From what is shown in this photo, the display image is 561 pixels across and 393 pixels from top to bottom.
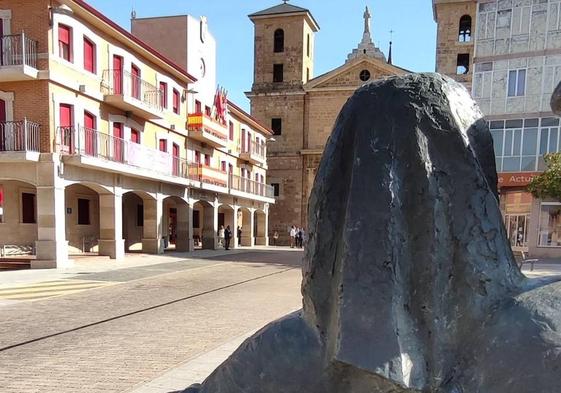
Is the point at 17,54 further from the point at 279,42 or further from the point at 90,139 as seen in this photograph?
the point at 279,42

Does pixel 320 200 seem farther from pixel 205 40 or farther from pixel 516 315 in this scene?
pixel 205 40

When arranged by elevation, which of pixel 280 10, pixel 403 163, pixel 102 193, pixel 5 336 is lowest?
pixel 5 336

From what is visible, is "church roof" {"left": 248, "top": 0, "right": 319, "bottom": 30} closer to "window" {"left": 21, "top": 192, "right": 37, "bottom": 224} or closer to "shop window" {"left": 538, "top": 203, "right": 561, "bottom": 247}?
"shop window" {"left": 538, "top": 203, "right": 561, "bottom": 247}

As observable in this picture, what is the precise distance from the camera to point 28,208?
19.5 meters

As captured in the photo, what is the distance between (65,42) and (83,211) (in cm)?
839

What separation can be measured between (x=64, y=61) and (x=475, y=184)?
18190mm

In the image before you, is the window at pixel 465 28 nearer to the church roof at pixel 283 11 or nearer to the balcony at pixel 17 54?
the church roof at pixel 283 11

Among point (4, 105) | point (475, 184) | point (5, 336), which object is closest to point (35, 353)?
point (5, 336)

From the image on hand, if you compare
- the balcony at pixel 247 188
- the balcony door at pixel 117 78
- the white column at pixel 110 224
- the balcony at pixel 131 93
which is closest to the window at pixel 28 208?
the white column at pixel 110 224

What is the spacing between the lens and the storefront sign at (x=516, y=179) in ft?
74.7

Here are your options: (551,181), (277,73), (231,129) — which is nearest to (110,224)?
(231,129)

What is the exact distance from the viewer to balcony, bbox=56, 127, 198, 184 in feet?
54.4

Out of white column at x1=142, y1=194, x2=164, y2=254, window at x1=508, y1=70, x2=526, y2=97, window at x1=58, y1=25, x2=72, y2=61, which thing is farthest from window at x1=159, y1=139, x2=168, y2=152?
window at x1=508, y1=70, x2=526, y2=97

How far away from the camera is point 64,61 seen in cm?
1680
